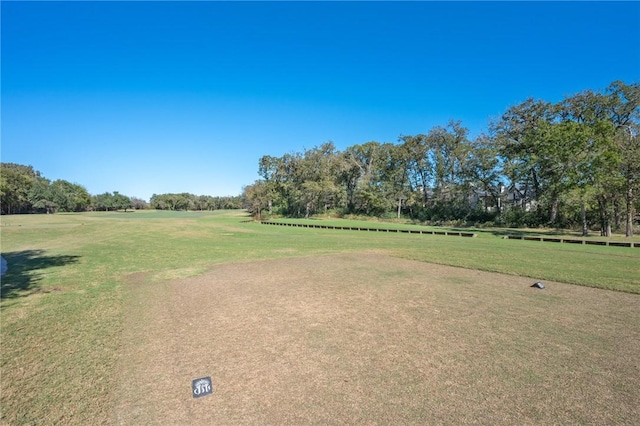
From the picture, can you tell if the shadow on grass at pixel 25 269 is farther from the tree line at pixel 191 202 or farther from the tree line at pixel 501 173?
the tree line at pixel 191 202

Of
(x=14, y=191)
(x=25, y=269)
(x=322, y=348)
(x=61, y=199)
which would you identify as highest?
(x=14, y=191)

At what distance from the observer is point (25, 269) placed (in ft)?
32.1

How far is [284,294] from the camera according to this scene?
732 cm

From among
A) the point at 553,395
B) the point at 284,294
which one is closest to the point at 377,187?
the point at 284,294

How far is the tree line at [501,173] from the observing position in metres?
22.7

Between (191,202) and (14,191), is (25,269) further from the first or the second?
(191,202)

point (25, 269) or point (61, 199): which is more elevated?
point (61, 199)

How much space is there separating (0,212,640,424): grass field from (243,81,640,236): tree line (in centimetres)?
1895

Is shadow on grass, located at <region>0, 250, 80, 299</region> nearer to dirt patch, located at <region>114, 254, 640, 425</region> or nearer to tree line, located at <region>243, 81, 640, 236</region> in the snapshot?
dirt patch, located at <region>114, 254, 640, 425</region>

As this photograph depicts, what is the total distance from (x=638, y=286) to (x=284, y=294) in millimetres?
9168

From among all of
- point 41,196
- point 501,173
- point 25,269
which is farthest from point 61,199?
point 501,173

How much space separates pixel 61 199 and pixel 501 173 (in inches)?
4105

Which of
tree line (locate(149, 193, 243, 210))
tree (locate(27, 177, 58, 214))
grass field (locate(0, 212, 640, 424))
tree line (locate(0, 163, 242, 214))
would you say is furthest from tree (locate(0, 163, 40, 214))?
grass field (locate(0, 212, 640, 424))

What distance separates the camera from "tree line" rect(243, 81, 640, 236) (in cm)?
2273
